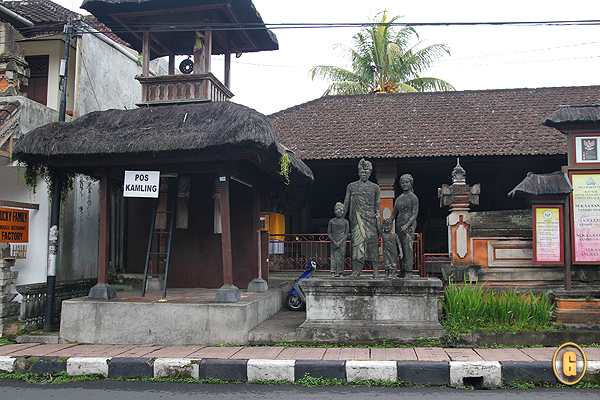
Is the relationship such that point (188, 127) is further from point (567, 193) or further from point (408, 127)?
Answer: point (408, 127)

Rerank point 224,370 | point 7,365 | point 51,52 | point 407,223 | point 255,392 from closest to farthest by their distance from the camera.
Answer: point 255,392 → point 224,370 → point 7,365 → point 407,223 → point 51,52

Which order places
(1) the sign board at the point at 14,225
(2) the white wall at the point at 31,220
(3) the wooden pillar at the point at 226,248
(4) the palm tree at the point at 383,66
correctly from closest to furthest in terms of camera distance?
(3) the wooden pillar at the point at 226,248 < (1) the sign board at the point at 14,225 < (2) the white wall at the point at 31,220 < (4) the palm tree at the point at 383,66

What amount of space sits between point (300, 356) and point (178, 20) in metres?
6.45

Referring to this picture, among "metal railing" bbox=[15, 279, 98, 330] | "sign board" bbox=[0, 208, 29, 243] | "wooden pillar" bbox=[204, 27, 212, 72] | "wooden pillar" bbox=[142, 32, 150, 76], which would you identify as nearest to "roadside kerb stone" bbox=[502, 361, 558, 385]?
"wooden pillar" bbox=[204, 27, 212, 72]

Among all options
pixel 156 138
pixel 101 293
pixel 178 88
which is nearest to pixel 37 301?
pixel 101 293

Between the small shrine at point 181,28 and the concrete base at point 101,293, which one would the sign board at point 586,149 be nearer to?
the small shrine at point 181,28

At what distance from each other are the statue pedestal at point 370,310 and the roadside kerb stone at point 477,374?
43.9 inches

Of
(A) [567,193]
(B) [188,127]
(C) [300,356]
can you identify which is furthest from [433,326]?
(B) [188,127]

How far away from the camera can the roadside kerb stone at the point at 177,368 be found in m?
5.79

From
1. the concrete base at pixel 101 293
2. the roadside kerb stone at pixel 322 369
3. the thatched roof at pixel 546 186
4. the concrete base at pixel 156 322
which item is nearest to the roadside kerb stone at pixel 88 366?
the concrete base at pixel 156 322

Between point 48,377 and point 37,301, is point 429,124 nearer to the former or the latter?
point 37,301

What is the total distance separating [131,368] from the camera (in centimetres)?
592

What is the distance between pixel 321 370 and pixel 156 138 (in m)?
4.05

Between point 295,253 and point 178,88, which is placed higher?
point 178,88
